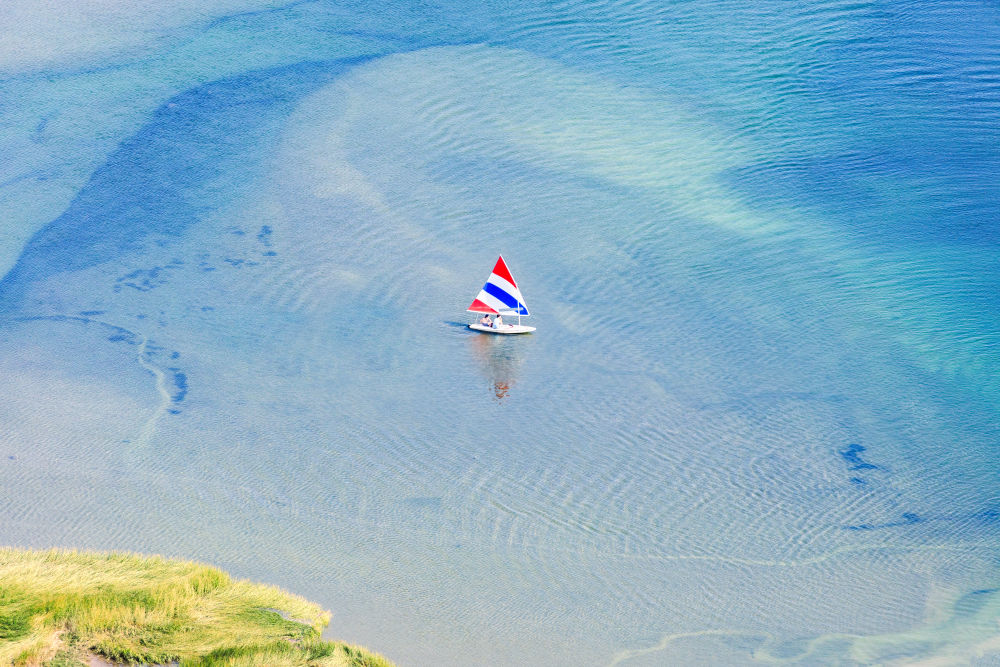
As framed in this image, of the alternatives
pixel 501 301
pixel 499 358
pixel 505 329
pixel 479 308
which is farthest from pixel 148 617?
pixel 479 308

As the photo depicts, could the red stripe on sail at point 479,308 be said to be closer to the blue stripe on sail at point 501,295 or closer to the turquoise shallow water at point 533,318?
the blue stripe on sail at point 501,295

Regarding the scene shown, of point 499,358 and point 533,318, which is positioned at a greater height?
point 533,318

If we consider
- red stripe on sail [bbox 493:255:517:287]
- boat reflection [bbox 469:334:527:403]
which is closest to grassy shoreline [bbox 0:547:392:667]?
boat reflection [bbox 469:334:527:403]

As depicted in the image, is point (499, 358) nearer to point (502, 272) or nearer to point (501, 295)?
point (501, 295)

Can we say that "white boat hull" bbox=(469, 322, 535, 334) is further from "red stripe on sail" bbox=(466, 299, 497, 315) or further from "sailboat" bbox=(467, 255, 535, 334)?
"red stripe on sail" bbox=(466, 299, 497, 315)

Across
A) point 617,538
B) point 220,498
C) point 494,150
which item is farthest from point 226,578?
point 494,150

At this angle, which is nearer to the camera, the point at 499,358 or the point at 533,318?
the point at 499,358
